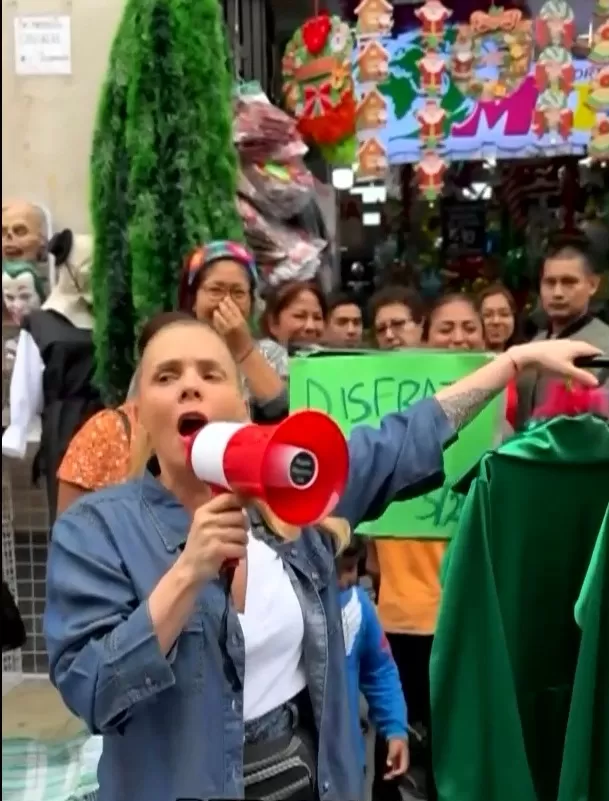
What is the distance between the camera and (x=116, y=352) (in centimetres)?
253

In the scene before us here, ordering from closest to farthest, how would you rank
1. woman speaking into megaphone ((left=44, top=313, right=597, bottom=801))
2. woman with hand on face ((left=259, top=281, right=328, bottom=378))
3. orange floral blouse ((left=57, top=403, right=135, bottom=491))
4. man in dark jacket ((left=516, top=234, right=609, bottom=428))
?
1. woman speaking into megaphone ((left=44, top=313, right=597, bottom=801))
2. orange floral blouse ((left=57, top=403, right=135, bottom=491))
3. man in dark jacket ((left=516, top=234, right=609, bottom=428))
4. woman with hand on face ((left=259, top=281, right=328, bottom=378))

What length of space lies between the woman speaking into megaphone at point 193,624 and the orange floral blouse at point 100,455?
0.62 meters

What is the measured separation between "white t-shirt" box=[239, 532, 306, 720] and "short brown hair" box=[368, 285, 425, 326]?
136cm

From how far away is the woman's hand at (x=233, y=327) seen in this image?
1.89 meters

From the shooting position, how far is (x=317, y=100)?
8.78ft

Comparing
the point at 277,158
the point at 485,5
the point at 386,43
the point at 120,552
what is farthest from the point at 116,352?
the point at 120,552

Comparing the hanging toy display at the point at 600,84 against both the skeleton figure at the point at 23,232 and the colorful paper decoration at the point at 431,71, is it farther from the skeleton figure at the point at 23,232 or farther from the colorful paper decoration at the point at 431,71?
the skeleton figure at the point at 23,232

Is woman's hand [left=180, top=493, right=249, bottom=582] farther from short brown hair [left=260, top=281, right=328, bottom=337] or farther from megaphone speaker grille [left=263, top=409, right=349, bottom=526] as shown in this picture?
short brown hair [left=260, top=281, right=328, bottom=337]

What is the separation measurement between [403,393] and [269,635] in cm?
53

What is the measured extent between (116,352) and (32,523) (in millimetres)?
812

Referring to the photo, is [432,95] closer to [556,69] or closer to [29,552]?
[556,69]

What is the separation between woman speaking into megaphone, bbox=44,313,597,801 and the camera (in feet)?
3.25

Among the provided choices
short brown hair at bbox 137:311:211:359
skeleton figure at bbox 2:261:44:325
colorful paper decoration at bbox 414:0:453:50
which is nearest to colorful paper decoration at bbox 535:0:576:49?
colorful paper decoration at bbox 414:0:453:50

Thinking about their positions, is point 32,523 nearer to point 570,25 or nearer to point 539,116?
point 539,116
